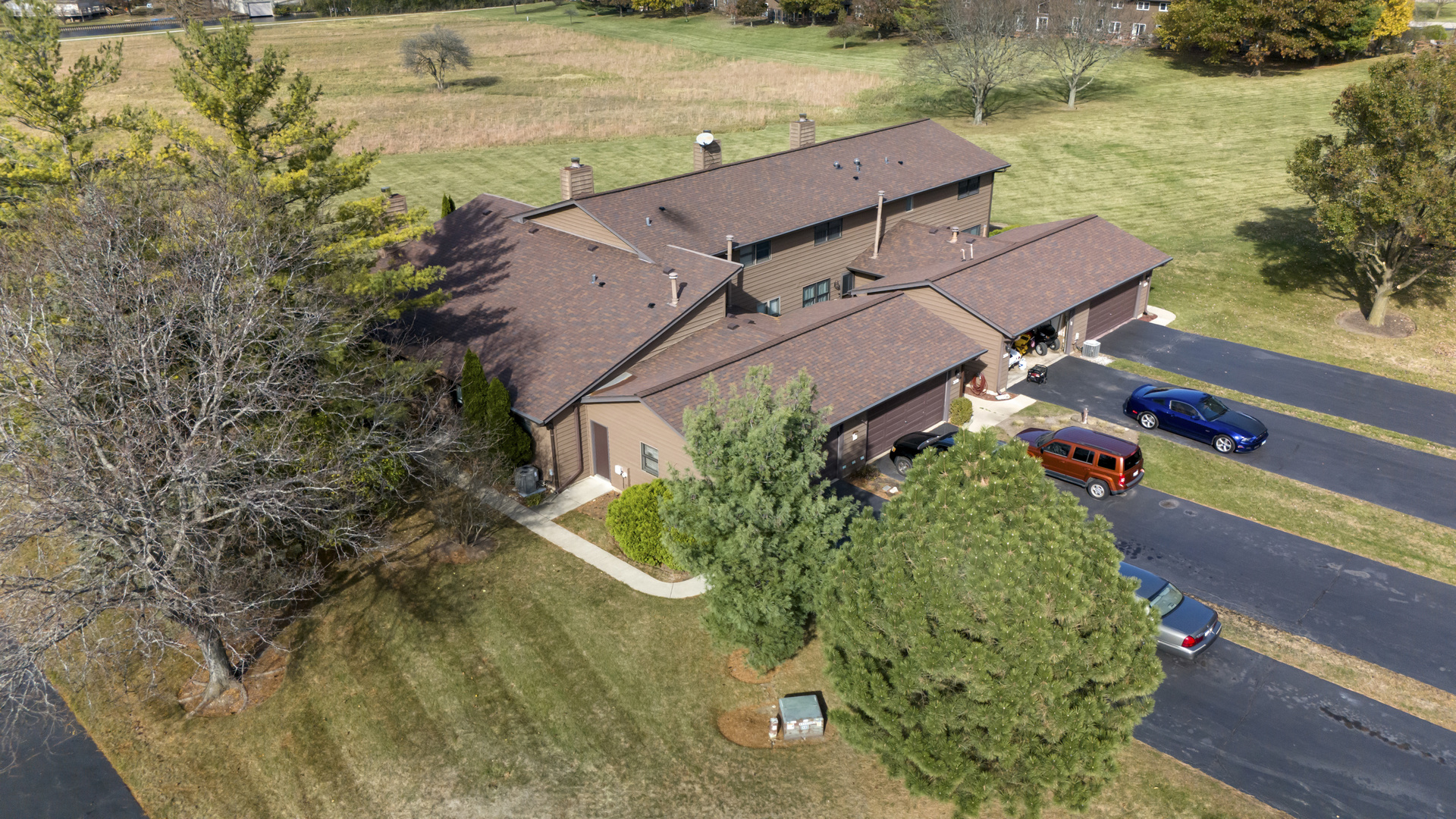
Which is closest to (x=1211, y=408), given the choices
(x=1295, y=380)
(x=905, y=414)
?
(x=1295, y=380)

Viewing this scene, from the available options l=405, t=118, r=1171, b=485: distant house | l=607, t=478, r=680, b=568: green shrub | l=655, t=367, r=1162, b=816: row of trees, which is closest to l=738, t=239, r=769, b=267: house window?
l=405, t=118, r=1171, b=485: distant house

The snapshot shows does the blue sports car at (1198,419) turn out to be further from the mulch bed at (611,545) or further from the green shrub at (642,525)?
the green shrub at (642,525)

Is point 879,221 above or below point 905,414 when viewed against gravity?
above

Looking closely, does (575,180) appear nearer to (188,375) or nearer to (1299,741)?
(188,375)

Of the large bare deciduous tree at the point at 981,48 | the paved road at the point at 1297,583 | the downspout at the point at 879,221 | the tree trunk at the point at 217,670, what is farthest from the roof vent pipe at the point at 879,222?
the large bare deciduous tree at the point at 981,48

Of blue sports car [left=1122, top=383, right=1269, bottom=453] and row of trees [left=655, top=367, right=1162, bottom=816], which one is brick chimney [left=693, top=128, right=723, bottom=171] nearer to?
blue sports car [left=1122, top=383, right=1269, bottom=453]

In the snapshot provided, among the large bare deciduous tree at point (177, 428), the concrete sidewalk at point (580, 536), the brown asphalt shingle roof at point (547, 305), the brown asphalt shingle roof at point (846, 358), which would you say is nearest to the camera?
the large bare deciduous tree at point (177, 428)

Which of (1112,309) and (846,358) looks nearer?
(846,358)
